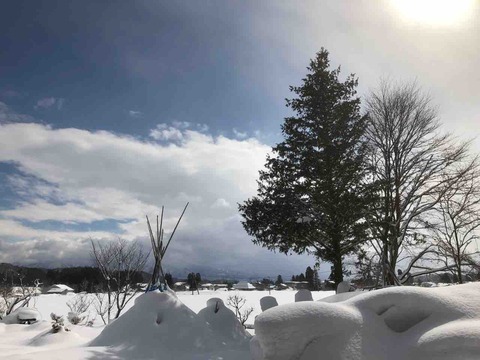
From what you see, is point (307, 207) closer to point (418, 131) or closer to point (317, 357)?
point (418, 131)

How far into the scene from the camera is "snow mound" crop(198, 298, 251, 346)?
33.6 ft

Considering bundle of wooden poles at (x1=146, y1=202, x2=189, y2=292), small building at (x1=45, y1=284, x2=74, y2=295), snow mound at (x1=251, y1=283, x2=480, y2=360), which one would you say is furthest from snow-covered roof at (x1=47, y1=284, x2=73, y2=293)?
snow mound at (x1=251, y1=283, x2=480, y2=360)

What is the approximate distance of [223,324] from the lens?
10.7 m

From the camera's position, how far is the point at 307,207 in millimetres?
12211

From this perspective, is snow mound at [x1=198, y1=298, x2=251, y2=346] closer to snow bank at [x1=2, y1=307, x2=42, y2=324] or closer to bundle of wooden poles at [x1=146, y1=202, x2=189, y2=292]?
bundle of wooden poles at [x1=146, y1=202, x2=189, y2=292]

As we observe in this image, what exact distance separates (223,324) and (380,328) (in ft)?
27.6

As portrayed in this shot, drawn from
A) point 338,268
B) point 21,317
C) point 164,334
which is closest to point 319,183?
point 338,268

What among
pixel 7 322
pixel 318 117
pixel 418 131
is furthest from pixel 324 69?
pixel 7 322

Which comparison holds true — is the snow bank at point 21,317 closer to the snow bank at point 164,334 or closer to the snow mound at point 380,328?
the snow bank at point 164,334

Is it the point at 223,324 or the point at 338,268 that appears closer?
the point at 223,324

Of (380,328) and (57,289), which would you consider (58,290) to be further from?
(380,328)

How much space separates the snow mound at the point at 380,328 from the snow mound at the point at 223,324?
25.0 feet

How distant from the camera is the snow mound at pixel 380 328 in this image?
2855 millimetres

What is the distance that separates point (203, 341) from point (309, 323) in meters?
7.20
